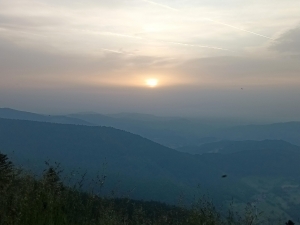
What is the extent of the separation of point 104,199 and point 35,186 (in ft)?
5.66

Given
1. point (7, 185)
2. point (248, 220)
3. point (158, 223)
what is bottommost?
point (158, 223)

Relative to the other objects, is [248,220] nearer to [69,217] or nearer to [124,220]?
[124,220]

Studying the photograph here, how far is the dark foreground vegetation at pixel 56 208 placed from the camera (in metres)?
5.91

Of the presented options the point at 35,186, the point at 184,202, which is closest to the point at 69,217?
the point at 35,186

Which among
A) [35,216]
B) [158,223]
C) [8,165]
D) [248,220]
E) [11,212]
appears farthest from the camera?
[8,165]

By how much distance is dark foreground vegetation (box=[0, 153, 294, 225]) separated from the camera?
5.91 meters

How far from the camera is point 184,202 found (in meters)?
7.93

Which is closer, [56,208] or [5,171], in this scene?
[56,208]

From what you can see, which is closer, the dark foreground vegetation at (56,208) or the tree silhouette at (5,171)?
the dark foreground vegetation at (56,208)

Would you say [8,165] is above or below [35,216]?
above

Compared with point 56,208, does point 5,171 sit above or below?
above

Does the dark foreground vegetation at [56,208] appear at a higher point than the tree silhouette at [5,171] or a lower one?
lower

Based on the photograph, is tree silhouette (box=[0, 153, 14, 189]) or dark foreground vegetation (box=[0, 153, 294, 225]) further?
tree silhouette (box=[0, 153, 14, 189])

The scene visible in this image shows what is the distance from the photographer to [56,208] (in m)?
6.30
